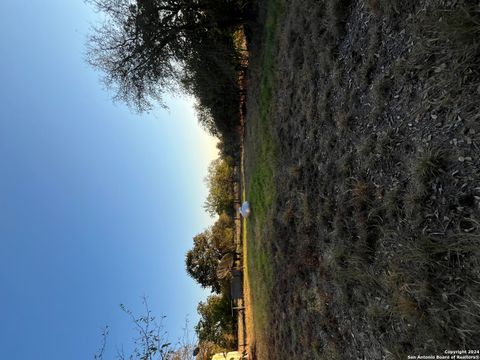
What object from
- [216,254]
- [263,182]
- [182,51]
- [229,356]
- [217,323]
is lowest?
[229,356]

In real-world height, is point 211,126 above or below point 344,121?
above

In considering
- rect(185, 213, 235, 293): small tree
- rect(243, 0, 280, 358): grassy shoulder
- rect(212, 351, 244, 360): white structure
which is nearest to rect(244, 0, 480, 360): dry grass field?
rect(243, 0, 280, 358): grassy shoulder

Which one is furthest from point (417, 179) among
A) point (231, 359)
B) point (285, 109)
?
point (231, 359)

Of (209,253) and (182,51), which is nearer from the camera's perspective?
(182,51)

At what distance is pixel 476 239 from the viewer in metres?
3.11

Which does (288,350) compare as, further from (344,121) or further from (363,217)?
(344,121)

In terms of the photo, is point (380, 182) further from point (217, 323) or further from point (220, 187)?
point (220, 187)

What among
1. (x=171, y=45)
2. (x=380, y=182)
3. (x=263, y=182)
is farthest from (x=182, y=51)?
(x=380, y=182)

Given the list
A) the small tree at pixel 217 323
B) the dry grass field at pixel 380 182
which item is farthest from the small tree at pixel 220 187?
the dry grass field at pixel 380 182

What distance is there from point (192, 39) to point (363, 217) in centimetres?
1160

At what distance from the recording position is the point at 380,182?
179 inches

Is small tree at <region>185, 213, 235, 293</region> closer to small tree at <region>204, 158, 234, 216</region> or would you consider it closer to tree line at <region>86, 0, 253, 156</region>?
small tree at <region>204, 158, 234, 216</region>

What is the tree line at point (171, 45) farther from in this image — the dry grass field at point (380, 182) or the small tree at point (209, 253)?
the small tree at point (209, 253)

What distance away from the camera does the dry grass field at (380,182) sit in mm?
3324
